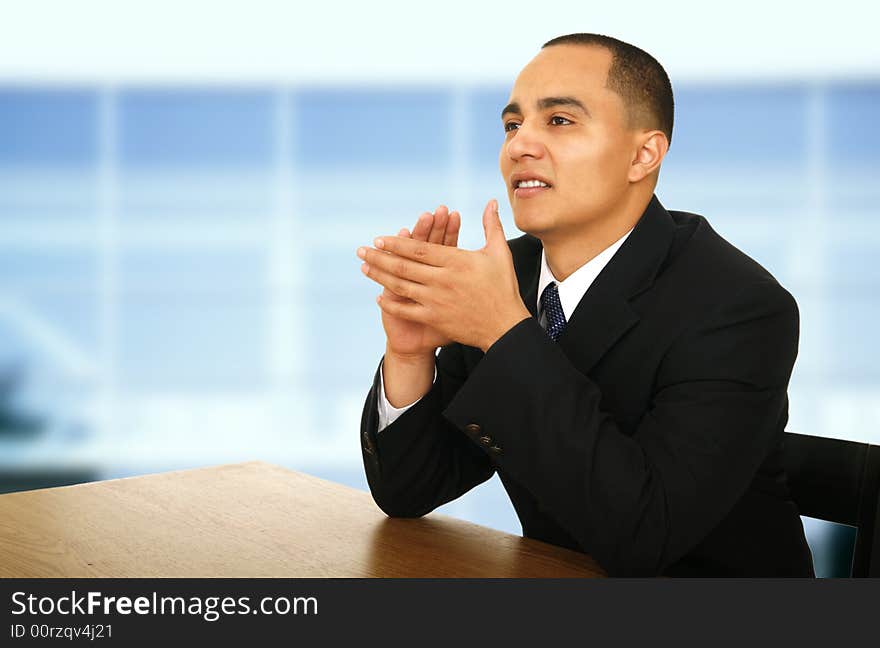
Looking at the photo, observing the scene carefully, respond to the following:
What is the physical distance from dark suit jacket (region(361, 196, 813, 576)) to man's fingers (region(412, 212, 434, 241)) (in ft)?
0.83

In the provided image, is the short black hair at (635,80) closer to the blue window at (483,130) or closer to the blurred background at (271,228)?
the blurred background at (271,228)

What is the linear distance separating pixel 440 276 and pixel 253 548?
462 millimetres

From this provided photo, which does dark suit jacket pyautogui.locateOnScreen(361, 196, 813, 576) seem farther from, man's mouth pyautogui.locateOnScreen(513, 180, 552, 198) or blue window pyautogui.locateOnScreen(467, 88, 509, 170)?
blue window pyautogui.locateOnScreen(467, 88, 509, 170)

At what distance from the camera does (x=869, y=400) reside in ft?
17.6

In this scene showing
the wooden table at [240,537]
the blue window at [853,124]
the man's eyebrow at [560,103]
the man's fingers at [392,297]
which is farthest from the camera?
the blue window at [853,124]

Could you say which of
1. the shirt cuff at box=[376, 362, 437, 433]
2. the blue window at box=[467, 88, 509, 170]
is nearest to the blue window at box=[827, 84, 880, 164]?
the blue window at box=[467, 88, 509, 170]

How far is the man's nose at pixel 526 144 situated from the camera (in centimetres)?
161

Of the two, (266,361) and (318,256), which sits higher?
(318,256)

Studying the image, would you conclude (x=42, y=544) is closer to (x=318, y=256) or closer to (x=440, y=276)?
(x=440, y=276)

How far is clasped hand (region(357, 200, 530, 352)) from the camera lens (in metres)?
1.38

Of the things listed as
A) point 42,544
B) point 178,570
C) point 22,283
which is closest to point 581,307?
point 178,570

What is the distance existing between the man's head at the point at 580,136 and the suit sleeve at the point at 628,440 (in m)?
0.33

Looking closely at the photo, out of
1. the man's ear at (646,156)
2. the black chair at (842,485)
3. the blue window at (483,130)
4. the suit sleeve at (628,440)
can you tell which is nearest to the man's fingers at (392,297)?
the suit sleeve at (628,440)

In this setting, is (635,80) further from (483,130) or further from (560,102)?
(483,130)
